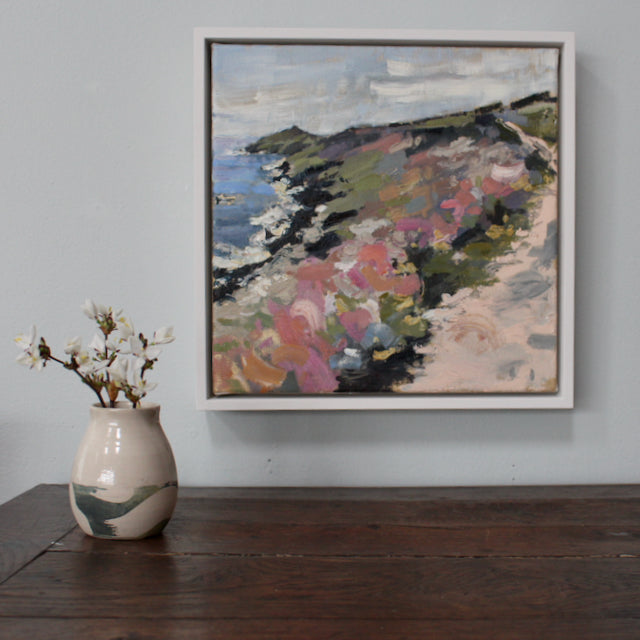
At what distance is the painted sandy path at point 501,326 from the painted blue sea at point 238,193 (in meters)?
0.37

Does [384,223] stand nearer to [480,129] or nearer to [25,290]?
[480,129]

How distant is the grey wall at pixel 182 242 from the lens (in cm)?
102

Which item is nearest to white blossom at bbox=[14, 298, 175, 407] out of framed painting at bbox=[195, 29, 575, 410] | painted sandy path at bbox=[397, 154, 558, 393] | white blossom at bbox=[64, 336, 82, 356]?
white blossom at bbox=[64, 336, 82, 356]

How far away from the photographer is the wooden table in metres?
0.58

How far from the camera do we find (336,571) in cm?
69

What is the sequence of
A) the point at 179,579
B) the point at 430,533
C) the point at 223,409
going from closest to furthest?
the point at 179,579 → the point at 430,533 → the point at 223,409

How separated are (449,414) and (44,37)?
1.03m

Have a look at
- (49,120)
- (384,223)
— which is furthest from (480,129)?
(49,120)

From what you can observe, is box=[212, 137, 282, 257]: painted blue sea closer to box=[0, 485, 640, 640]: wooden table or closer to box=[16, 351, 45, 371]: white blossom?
box=[16, 351, 45, 371]: white blossom

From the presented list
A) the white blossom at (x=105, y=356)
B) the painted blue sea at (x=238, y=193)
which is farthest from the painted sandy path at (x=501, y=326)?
the white blossom at (x=105, y=356)

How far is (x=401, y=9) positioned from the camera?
3.35ft

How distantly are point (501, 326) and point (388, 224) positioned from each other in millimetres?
279

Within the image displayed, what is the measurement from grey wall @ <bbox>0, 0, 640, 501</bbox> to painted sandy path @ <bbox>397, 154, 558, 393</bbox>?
0.07m

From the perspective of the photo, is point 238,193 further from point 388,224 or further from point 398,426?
point 398,426
